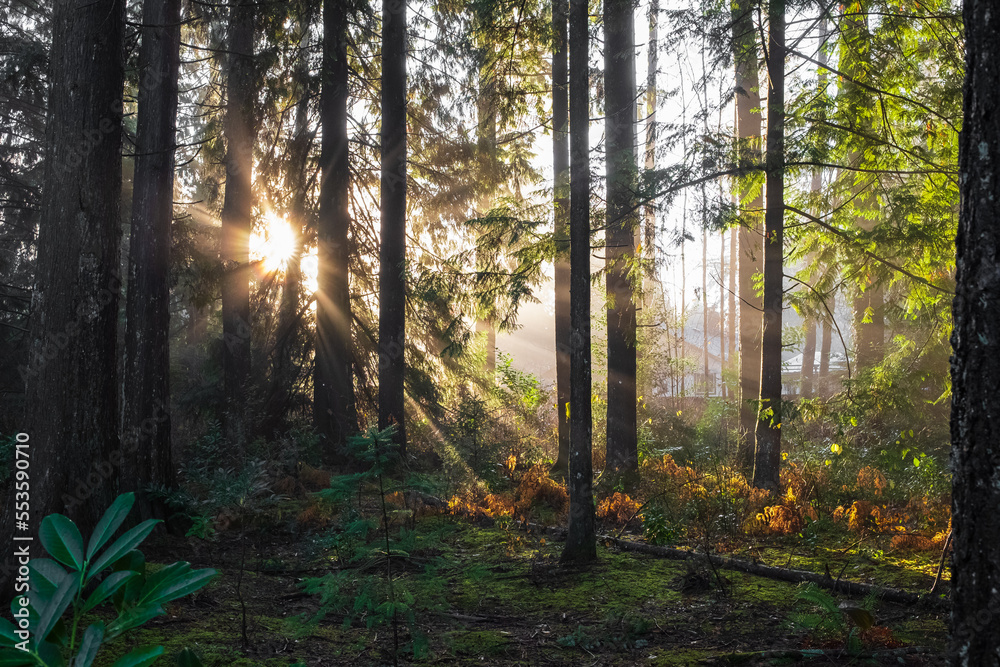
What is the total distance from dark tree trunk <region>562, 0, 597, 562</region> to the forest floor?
1.63ft

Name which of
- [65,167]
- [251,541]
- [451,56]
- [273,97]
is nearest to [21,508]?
[65,167]

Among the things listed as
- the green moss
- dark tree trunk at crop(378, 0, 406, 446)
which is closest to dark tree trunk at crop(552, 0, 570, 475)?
dark tree trunk at crop(378, 0, 406, 446)

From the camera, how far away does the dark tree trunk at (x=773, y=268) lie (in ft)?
27.1

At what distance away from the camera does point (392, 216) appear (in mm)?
11891

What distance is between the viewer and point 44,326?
Answer: 4836mm

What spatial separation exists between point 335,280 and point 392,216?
1.94 meters

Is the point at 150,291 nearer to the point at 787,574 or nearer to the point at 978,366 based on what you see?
the point at 787,574

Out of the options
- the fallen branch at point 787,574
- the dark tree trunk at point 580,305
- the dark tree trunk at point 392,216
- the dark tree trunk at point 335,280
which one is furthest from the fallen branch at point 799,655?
the dark tree trunk at point 335,280

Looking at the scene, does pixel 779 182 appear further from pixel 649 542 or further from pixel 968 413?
pixel 968 413

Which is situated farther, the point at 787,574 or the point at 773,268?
the point at 773,268

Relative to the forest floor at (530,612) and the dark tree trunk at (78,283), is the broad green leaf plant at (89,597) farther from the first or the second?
the dark tree trunk at (78,283)

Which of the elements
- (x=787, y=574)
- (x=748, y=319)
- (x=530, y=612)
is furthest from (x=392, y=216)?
(x=787, y=574)

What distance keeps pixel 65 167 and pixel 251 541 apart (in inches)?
197

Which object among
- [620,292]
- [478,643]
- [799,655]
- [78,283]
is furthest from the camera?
[620,292]
